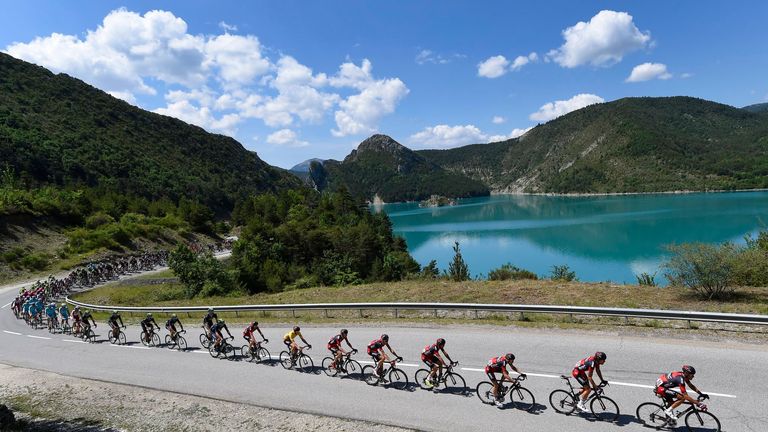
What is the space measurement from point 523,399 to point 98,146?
456ft

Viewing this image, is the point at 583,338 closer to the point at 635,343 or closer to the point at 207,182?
the point at 635,343

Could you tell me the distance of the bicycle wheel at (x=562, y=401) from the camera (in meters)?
10.3

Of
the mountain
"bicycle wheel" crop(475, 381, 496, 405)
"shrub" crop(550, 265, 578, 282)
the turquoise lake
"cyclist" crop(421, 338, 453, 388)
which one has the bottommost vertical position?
the turquoise lake

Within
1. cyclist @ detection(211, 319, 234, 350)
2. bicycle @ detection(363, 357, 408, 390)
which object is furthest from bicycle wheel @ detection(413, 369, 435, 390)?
cyclist @ detection(211, 319, 234, 350)

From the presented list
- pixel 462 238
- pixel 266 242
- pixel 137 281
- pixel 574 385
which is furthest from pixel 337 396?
pixel 462 238

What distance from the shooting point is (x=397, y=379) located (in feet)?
43.6

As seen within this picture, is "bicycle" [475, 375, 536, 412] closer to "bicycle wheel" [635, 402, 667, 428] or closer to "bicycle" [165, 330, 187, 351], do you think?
"bicycle wheel" [635, 402, 667, 428]

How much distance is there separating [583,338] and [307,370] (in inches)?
366

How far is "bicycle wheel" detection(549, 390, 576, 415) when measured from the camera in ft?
33.7

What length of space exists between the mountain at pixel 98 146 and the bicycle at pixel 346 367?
101 metres

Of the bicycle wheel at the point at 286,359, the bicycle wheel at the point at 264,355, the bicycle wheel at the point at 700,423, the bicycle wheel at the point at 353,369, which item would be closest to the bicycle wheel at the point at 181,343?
the bicycle wheel at the point at 264,355

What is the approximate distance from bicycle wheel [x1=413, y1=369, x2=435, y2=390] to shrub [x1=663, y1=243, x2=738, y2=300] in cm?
1304

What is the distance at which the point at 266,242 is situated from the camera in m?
63.1

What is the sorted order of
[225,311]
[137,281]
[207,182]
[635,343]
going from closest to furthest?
1. [635,343]
2. [225,311]
3. [137,281]
4. [207,182]
